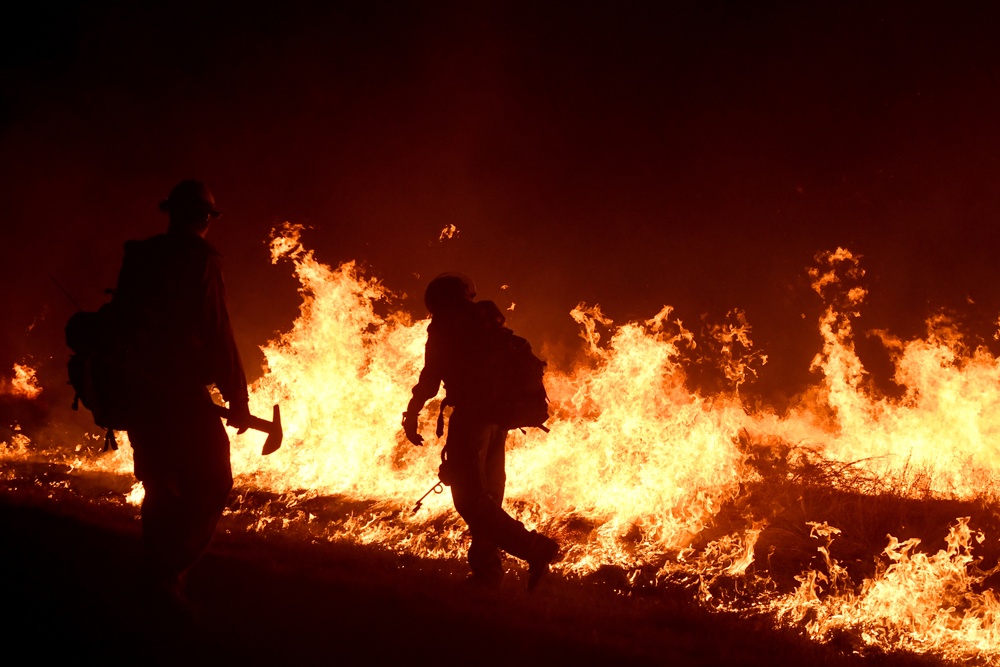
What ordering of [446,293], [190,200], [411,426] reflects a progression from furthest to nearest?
1. [446,293]
2. [411,426]
3. [190,200]

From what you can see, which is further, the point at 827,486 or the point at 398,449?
the point at 398,449

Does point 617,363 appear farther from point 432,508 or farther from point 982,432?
point 982,432

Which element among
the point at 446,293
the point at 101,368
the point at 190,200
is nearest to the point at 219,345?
the point at 101,368

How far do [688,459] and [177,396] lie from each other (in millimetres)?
5432

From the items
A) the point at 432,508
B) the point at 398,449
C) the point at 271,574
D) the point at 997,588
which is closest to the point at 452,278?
the point at 271,574

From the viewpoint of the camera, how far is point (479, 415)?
5156 millimetres

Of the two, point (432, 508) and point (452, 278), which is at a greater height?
point (452, 278)

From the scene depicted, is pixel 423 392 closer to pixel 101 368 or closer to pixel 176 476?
pixel 176 476

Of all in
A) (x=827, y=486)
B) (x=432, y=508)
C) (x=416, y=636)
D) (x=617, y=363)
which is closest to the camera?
(x=416, y=636)

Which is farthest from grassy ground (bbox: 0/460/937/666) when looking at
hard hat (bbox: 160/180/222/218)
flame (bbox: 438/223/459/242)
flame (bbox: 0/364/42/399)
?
flame (bbox: 0/364/42/399)

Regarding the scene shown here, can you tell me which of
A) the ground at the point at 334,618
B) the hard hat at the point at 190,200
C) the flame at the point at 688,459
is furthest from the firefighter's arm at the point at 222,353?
the flame at the point at 688,459

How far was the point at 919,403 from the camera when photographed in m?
9.73

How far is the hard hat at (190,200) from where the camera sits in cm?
440

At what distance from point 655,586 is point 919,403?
528cm
